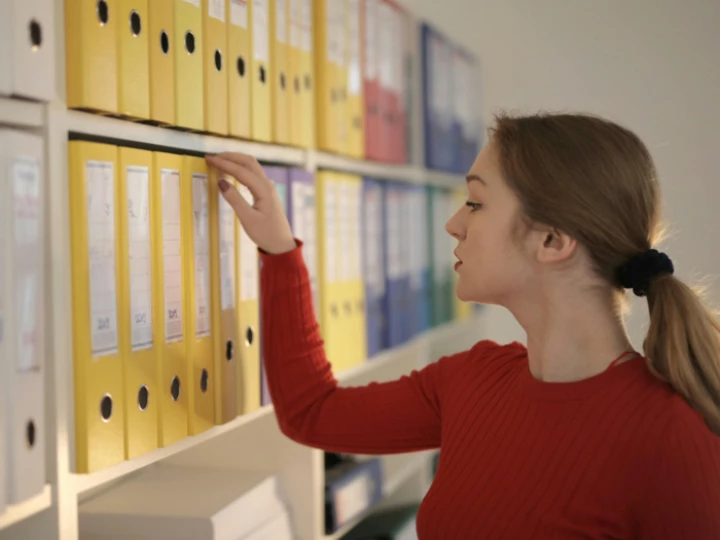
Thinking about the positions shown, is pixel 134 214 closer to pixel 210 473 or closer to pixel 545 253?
pixel 545 253

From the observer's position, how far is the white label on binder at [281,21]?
1.54 m

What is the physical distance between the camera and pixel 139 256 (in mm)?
1148

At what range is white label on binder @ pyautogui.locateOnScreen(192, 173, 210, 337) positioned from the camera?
50.8 inches

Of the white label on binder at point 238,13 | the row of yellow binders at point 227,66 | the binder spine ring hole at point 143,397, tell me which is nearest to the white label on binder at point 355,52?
the row of yellow binders at point 227,66

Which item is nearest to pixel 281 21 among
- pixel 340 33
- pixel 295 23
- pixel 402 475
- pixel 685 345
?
pixel 295 23

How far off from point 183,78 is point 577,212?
1.96ft

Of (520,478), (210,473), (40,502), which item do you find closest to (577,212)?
(520,478)

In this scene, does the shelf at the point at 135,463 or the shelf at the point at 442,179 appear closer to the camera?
the shelf at the point at 135,463

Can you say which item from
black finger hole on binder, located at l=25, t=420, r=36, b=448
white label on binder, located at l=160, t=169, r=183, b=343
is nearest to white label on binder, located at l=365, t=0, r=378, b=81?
white label on binder, located at l=160, t=169, r=183, b=343

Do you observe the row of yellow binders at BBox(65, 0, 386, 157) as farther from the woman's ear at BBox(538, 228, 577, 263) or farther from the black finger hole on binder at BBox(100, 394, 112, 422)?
the woman's ear at BBox(538, 228, 577, 263)

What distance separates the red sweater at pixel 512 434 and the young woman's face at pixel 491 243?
155 mm

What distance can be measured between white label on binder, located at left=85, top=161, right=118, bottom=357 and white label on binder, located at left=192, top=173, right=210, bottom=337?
204mm

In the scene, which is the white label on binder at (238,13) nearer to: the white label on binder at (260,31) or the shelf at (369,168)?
the white label on binder at (260,31)

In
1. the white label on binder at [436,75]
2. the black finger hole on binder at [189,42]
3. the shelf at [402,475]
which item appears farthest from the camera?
the white label on binder at [436,75]
